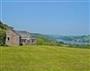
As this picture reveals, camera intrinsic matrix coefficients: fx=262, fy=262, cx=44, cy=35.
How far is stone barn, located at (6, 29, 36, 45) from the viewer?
4481 cm

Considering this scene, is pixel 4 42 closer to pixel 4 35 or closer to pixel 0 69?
pixel 4 35

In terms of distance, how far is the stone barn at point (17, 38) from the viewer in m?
44.8

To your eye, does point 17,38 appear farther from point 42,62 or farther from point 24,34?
point 42,62

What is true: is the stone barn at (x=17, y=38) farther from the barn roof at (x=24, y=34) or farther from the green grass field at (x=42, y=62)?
the green grass field at (x=42, y=62)

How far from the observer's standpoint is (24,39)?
4894 centimetres

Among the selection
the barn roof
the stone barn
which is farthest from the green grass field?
the barn roof

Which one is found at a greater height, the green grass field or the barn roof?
the barn roof

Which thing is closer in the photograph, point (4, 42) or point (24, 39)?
point (4, 42)

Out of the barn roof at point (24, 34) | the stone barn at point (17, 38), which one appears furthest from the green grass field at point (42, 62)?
the barn roof at point (24, 34)

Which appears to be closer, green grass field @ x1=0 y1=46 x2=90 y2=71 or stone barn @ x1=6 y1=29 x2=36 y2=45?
green grass field @ x1=0 y1=46 x2=90 y2=71

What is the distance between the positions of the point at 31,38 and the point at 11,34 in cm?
632

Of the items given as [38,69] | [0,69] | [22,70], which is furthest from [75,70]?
[0,69]

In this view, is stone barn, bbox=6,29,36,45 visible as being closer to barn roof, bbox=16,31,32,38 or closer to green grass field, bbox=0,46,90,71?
barn roof, bbox=16,31,32,38

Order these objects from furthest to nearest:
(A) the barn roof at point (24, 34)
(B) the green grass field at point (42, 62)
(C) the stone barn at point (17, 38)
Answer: (A) the barn roof at point (24, 34)
(C) the stone barn at point (17, 38)
(B) the green grass field at point (42, 62)
